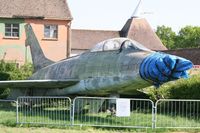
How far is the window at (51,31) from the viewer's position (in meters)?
39.9

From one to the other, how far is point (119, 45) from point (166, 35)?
332ft

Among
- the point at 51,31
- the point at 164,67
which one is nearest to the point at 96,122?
the point at 164,67

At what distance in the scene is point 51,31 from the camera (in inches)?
1581

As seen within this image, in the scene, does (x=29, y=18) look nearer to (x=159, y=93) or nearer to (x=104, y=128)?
(x=159, y=93)

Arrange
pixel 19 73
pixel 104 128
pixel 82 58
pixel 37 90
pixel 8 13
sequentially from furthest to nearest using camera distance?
pixel 8 13, pixel 19 73, pixel 37 90, pixel 82 58, pixel 104 128

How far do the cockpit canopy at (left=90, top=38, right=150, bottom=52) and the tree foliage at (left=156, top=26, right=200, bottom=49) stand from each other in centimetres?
8724

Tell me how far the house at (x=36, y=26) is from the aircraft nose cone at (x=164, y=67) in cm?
2631

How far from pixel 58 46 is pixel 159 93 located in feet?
75.2

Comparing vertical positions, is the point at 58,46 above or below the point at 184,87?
above

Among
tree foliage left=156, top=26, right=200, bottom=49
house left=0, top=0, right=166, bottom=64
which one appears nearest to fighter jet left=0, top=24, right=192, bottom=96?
house left=0, top=0, right=166, bottom=64

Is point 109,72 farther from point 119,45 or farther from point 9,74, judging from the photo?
point 9,74

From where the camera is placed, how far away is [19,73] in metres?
27.7

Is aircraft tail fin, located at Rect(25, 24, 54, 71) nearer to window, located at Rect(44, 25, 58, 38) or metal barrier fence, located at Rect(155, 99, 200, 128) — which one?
metal barrier fence, located at Rect(155, 99, 200, 128)

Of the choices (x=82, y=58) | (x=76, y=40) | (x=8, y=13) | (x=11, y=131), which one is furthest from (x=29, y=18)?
(x=11, y=131)
